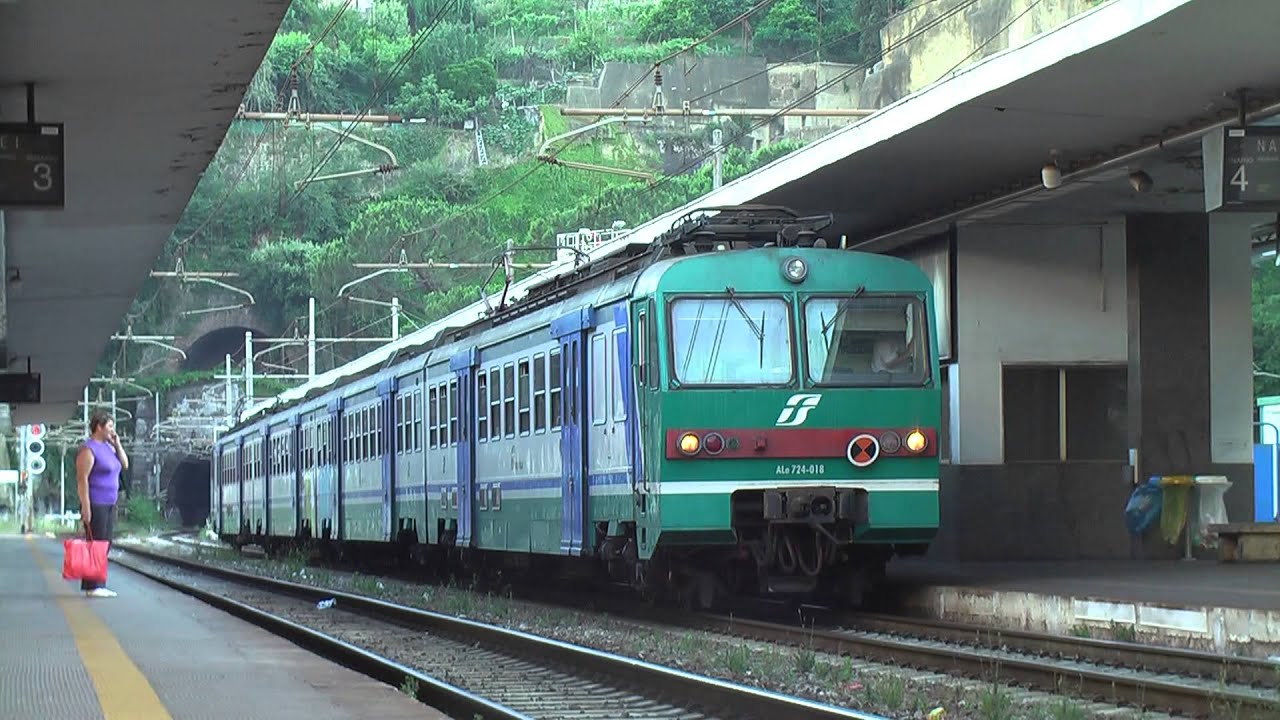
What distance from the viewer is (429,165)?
105750 mm

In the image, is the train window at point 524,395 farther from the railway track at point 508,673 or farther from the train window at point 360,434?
the train window at point 360,434

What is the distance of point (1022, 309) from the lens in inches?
797

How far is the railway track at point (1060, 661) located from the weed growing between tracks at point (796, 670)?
20cm

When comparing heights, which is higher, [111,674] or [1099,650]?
[111,674]

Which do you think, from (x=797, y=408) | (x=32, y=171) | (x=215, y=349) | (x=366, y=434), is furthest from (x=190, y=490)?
(x=797, y=408)

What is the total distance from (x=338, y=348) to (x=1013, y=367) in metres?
72.0

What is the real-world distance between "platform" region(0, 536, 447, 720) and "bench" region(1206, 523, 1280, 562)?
962 cm

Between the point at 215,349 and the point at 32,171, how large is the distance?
311 ft

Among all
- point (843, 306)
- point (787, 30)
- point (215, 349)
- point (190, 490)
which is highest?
point (787, 30)

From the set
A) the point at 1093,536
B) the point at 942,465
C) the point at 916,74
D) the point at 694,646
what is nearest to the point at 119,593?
the point at 694,646

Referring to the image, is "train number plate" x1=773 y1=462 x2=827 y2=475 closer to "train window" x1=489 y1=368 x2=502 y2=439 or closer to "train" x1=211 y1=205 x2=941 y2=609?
"train" x1=211 y1=205 x2=941 y2=609

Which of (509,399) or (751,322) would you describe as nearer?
(751,322)

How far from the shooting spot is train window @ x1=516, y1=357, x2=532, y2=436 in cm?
1734

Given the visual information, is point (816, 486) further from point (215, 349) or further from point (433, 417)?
point (215, 349)
